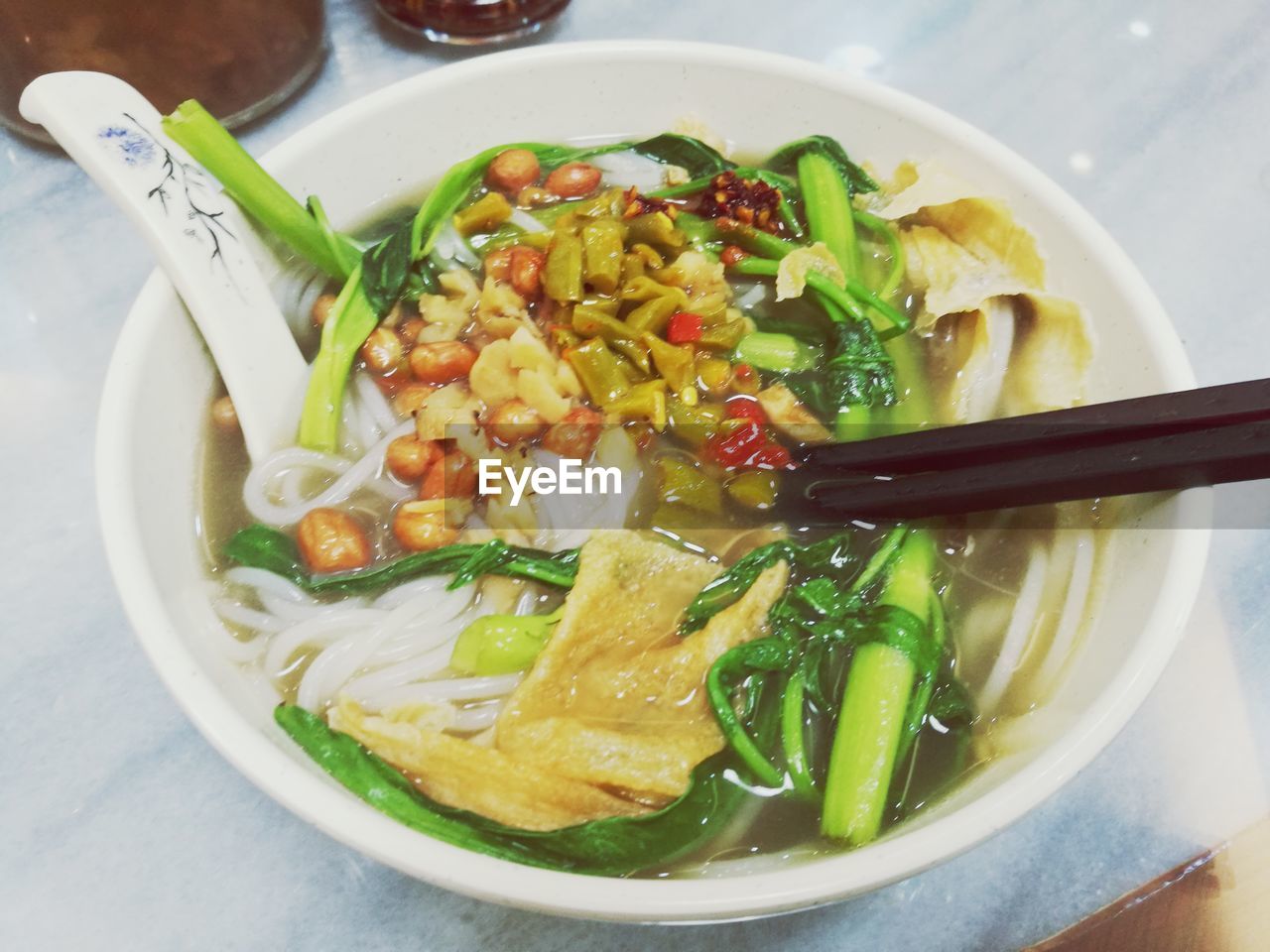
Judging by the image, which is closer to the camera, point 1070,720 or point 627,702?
point 1070,720

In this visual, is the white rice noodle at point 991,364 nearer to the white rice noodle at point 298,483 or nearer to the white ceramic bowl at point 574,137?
the white ceramic bowl at point 574,137

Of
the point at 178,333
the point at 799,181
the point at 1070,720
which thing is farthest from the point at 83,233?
the point at 1070,720

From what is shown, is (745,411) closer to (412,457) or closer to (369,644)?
(412,457)

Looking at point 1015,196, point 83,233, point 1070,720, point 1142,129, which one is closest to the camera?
point 1070,720

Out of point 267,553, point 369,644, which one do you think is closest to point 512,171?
point 267,553

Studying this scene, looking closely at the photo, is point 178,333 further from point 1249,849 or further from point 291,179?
point 1249,849
